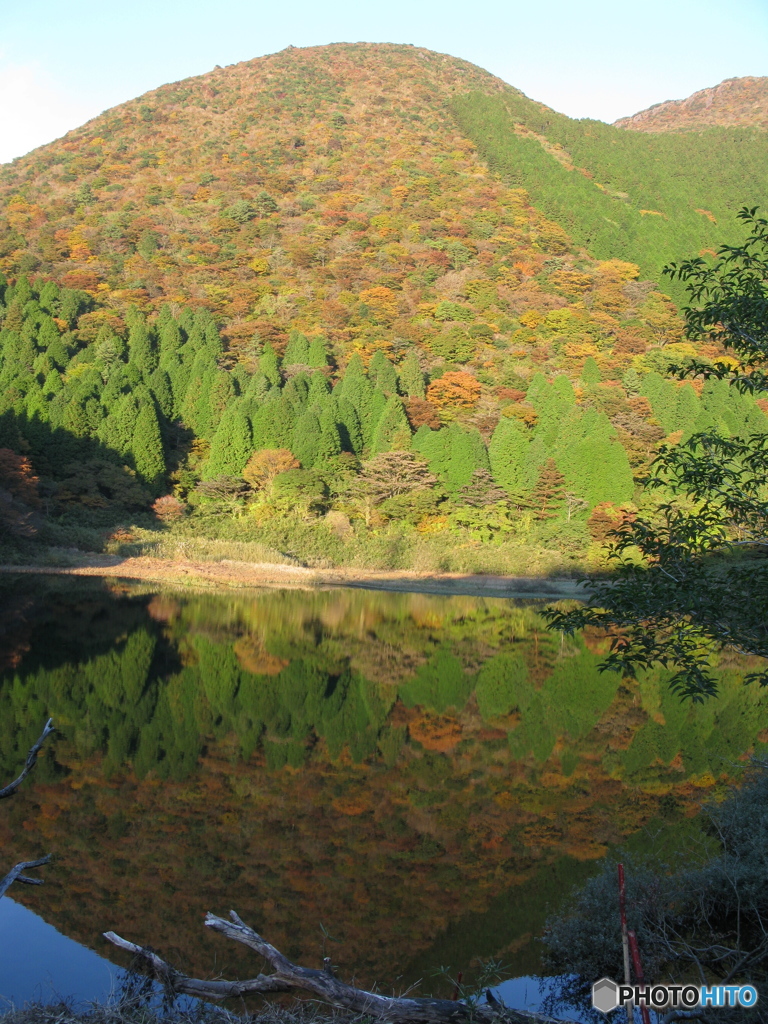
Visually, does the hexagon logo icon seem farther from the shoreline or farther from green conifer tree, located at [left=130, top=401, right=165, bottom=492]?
green conifer tree, located at [left=130, top=401, right=165, bottom=492]

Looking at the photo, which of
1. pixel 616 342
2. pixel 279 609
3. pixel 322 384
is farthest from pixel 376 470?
pixel 616 342

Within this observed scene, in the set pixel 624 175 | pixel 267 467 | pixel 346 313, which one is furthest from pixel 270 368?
pixel 624 175

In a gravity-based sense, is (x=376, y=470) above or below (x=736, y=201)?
below

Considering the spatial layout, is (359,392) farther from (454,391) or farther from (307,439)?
(307,439)

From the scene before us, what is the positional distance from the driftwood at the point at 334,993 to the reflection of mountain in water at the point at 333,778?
54.8 inches

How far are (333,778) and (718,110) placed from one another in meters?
138

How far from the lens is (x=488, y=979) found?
5484 millimetres

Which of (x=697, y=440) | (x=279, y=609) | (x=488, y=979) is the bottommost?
(x=279, y=609)

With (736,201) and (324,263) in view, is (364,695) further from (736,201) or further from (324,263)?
(736,201)

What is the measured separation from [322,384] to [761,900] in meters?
42.4

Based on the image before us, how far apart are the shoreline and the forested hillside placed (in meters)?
2.04

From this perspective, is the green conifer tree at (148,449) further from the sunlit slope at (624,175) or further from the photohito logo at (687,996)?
the sunlit slope at (624,175)

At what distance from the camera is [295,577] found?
31.8 metres

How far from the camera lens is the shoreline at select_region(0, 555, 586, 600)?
29.2 meters
